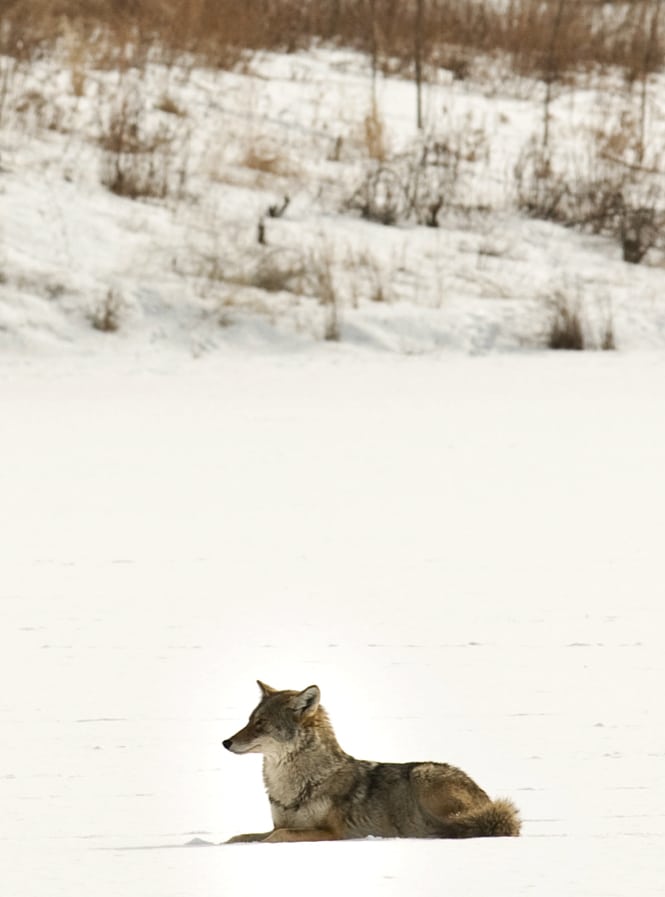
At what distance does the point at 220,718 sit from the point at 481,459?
150 inches

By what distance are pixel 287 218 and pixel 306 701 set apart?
368 inches

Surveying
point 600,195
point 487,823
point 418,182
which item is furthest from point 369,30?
point 487,823

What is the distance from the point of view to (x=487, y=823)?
3.50m

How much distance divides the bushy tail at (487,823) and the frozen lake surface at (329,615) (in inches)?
2.3

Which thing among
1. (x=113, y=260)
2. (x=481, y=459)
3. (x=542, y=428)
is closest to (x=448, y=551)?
(x=481, y=459)

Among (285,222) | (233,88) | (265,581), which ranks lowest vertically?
(265,581)

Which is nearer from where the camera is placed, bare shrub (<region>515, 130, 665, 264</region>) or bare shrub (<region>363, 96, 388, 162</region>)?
bare shrub (<region>515, 130, 665, 264</region>)

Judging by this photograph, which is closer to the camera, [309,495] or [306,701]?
[306,701]

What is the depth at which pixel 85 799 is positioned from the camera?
390 centimetres

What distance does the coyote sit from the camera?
11.6ft

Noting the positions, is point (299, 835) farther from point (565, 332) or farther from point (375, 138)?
point (375, 138)

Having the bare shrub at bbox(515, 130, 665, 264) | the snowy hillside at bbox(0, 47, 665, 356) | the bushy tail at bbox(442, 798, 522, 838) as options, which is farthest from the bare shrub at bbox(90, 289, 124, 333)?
the bushy tail at bbox(442, 798, 522, 838)

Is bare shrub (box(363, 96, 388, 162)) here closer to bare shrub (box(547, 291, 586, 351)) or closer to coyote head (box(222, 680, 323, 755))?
bare shrub (box(547, 291, 586, 351))

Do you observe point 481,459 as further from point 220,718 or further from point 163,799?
point 163,799
